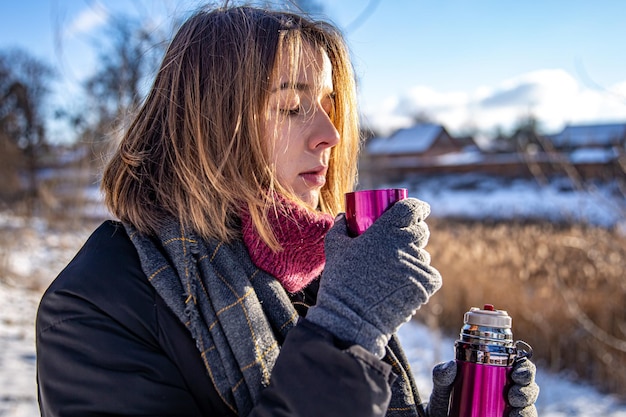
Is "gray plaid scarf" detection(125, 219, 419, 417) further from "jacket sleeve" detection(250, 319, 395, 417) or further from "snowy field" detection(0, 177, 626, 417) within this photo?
"snowy field" detection(0, 177, 626, 417)

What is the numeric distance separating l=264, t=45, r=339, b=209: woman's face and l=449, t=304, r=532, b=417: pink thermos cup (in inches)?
19.3

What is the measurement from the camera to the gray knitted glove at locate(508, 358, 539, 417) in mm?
1084

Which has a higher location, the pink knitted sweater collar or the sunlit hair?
the sunlit hair

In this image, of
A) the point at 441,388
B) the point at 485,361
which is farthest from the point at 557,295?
the point at 485,361

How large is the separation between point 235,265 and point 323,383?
359 mm

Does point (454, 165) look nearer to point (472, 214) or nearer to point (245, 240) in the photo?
point (472, 214)

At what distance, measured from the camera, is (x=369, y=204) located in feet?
3.40

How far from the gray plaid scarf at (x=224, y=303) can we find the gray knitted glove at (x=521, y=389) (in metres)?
0.48

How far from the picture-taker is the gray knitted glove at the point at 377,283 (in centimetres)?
94

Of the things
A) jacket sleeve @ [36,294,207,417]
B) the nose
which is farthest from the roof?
jacket sleeve @ [36,294,207,417]

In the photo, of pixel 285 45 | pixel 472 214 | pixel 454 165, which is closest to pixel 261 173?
pixel 285 45

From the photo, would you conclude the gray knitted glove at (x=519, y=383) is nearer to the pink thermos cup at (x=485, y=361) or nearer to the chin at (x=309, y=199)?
the pink thermos cup at (x=485, y=361)

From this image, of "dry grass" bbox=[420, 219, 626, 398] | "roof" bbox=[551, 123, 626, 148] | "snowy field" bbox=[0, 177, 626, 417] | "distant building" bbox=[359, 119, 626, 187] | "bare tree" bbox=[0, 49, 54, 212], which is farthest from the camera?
"distant building" bbox=[359, 119, 626, 187]

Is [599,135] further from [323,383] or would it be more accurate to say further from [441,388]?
[323,383]
